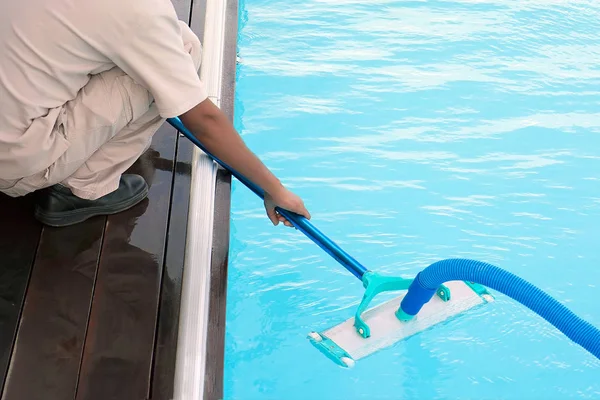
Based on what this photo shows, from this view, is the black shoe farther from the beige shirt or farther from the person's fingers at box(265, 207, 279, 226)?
the person's fingers at box(265, 207, 279, 226)

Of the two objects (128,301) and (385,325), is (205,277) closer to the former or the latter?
(128,301)

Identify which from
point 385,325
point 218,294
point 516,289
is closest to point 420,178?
point 385,325

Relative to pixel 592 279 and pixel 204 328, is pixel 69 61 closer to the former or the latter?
pixel 204 328

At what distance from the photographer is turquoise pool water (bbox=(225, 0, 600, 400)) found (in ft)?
7.07

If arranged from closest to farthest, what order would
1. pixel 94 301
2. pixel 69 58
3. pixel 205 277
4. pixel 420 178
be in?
pixel 69 58 < pixel 94 301 < pixel 205 277 < pixel 420 178

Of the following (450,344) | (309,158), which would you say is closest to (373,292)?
(450,344)

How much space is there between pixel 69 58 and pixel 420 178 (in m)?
1.48

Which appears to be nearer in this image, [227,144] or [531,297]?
[531,297]

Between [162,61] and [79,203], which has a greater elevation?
[162,61]

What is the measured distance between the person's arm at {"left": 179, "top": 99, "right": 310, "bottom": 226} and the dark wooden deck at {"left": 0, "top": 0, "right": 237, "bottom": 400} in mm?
355

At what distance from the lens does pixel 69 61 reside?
166cm

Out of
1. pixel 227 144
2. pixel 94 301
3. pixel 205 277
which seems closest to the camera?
pixel 227 144

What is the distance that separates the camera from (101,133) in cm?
190

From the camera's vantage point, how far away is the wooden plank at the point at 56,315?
1.74m
